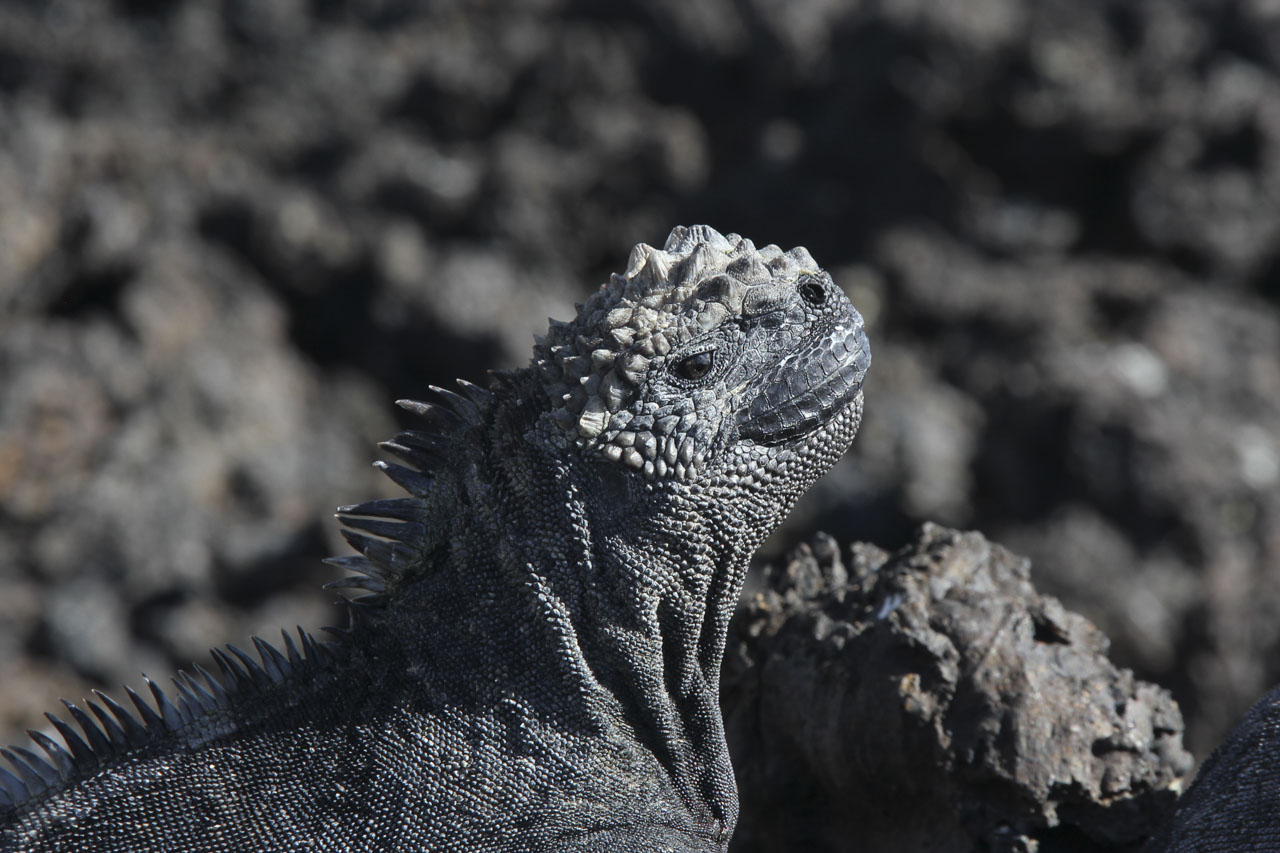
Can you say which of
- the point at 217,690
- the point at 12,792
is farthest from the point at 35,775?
the point at 217,690

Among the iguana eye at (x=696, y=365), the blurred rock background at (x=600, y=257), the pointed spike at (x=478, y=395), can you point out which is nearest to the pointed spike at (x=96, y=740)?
the pointed spike at (x=478, y=395)

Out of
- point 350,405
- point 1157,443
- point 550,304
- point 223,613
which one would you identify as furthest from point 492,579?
point 350,405

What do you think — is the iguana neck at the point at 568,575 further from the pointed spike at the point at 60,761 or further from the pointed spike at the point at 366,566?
the pointed spike at the point at 60,761

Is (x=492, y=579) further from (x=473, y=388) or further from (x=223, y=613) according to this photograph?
(x=223, y=613)

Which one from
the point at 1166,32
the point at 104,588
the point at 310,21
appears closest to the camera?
the point at 104,588

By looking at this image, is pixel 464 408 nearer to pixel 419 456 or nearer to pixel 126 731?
pixel 419 456
